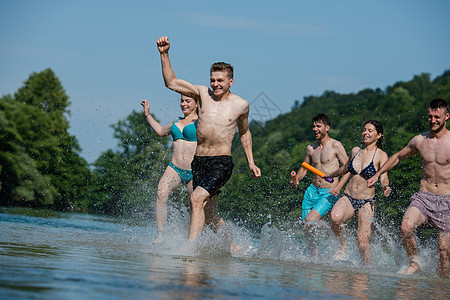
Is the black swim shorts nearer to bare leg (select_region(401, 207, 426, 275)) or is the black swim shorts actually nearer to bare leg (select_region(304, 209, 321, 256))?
bare leg (select_region(401, 207, 426, 275))

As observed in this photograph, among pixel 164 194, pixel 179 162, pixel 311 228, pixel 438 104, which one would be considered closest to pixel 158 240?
pixel 164 194

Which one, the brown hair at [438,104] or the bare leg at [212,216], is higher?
the brown hair at [438,104]

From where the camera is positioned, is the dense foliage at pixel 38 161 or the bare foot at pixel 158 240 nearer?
the bare foot at pixel 158 240

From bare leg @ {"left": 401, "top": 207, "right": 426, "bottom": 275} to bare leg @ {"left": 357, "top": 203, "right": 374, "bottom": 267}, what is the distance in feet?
2.97

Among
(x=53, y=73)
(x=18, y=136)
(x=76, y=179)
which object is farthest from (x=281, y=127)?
(x=18, y=136)

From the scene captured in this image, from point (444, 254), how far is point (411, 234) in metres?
0.44

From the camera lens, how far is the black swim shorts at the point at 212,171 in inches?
287

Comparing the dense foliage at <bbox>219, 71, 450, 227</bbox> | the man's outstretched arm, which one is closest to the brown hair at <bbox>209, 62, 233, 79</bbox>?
the man's outstretched arm

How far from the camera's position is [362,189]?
9273mm

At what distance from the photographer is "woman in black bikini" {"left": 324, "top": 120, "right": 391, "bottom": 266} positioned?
9.15 meters

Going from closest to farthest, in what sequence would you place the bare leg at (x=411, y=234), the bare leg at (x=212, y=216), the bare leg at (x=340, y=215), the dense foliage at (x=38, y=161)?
the bare leg at (x=212, y=216) → the bare leg at (x=411, y=234) → the bare leg at (x=340, y=215) → the dense foliage at (x=38, y=161)

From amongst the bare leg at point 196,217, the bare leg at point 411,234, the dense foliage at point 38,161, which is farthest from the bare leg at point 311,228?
the dense foliage at point 38,161

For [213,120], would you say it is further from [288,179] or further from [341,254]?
[288,179]

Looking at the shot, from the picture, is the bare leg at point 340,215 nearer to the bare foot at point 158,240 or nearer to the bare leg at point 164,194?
the bare leg at point 164,194
